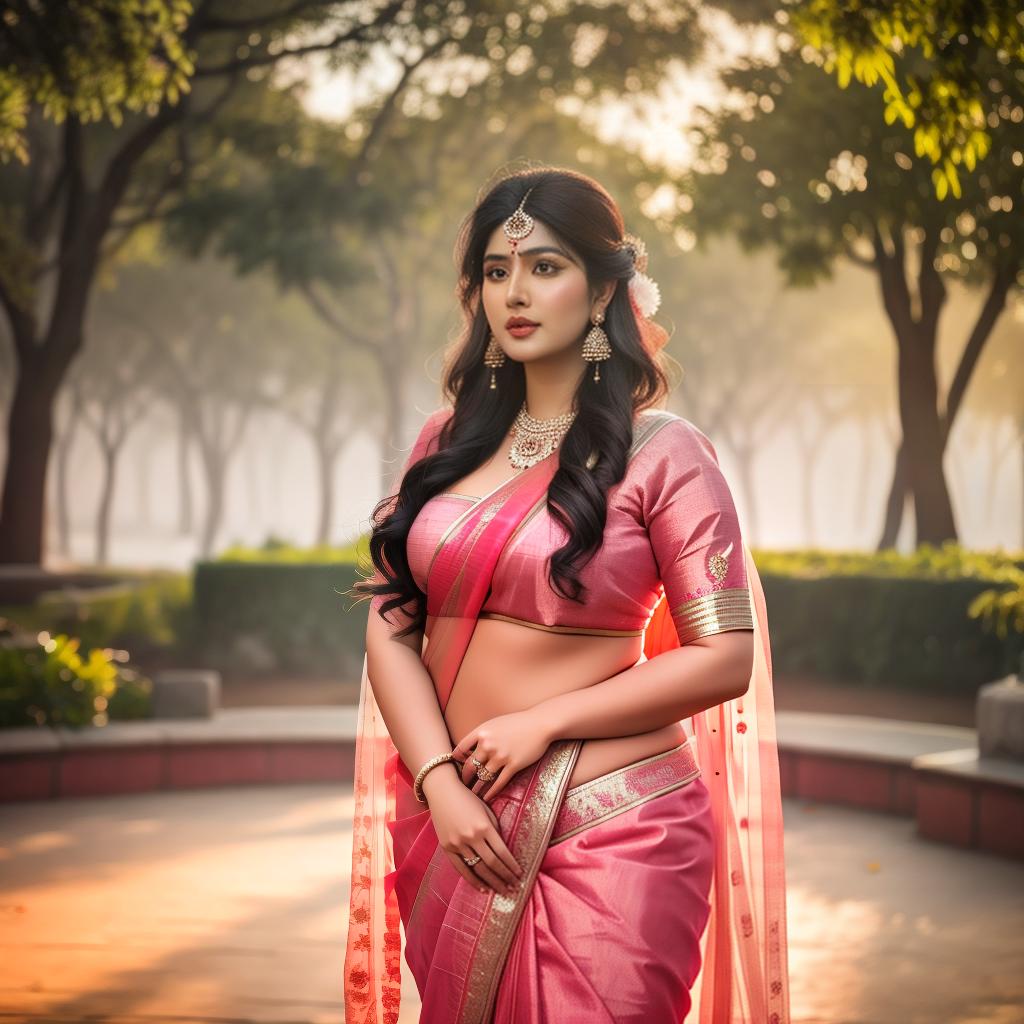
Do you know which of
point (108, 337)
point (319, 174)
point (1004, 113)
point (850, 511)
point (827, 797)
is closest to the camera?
point (827, 797)

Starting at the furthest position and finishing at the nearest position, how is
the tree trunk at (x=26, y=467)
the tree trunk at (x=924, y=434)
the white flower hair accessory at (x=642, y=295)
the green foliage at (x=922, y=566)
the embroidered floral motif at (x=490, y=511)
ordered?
the tree trunk at (x=26, y=467), the tree trunk at (x=924, y=434), the green foliage at (x=922, y=566), the white flower hair accessory at (x=642, y=295), the embroidered floral motif at (x=490, y=511)

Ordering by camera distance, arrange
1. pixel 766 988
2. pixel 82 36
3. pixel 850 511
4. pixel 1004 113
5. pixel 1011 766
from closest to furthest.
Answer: pixel 766 988
pixel 1011 766
pixel 82 36
pixel 1004 113
pixel 850 511

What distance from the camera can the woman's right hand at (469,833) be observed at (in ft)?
6.95

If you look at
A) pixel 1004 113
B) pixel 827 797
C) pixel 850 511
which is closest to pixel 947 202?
pixel 1004 113

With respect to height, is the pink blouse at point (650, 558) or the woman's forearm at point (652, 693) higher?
the pink blouse at point (650, 558)

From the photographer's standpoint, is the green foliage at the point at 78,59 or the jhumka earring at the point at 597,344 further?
the green foliage at the point at 78,59

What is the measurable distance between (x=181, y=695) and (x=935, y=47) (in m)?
4.93

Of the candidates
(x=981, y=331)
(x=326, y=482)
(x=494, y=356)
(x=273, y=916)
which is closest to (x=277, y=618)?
(x=981, y=331)

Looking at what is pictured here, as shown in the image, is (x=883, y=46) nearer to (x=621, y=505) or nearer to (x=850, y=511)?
(x=621, y=505)

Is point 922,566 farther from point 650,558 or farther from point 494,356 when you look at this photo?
point 650,558

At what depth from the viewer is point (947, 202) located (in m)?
11.5

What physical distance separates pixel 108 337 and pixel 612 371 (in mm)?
29962

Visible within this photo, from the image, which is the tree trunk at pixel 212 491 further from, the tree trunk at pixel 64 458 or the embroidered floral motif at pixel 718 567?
the embroidered floral motif at pixel 718 567

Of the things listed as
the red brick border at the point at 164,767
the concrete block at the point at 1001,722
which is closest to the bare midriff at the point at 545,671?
the concrete block at the point at 1001,722
